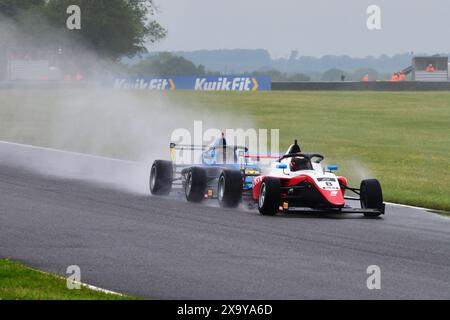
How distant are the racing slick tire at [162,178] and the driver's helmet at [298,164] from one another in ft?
9.06

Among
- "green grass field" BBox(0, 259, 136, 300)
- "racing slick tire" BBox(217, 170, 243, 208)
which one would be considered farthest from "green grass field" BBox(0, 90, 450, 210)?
"green grass field" BBox(0, 259, 136, 300)

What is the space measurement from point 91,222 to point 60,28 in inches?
2683

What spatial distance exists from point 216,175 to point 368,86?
133 ft

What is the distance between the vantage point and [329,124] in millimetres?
40500

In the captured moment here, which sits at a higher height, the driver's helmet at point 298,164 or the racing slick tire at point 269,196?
the driver's helmet at point 298,164

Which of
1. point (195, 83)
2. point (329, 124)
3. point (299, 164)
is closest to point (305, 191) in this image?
point (299, 164)

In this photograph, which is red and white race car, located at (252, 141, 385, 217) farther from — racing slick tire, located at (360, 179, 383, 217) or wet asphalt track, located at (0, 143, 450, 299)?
wet asphalt track, located at (0, 143, 450, 299)

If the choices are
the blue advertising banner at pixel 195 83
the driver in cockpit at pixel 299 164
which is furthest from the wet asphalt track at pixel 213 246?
the blue advertising banner at pixel 195 83

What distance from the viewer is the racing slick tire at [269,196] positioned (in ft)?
52.4

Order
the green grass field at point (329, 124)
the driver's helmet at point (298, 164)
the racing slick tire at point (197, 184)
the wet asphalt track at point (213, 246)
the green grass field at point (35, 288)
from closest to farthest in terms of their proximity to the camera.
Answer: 1. the green grass field at point (35, 288)
2. the wet asphalt track at point (213, 246)
3. the driver's helmet at point (298, 164)
4. the racing slick tire at point (197, 184)
5. the green grass field at point (329, 124)

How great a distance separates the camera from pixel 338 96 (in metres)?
54.8

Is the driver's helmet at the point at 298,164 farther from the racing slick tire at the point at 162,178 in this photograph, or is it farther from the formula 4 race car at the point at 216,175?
the racing slick tire at the point at 162,178

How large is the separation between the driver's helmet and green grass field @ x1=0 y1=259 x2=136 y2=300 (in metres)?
6.59

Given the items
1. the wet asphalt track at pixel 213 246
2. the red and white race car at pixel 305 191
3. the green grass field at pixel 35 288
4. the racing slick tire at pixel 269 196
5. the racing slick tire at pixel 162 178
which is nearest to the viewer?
the green grass field at pixel 35 288
